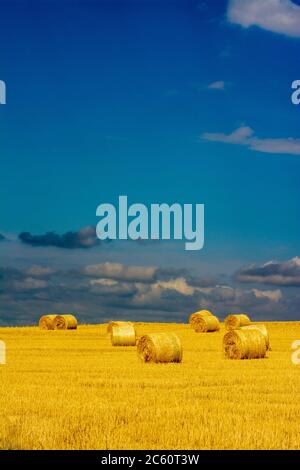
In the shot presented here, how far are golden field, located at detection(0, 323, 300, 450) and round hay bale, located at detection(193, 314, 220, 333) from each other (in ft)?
63.8

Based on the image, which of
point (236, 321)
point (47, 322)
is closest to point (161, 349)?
point (236, 321)

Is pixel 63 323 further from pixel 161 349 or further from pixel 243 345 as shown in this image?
pixel 161 349

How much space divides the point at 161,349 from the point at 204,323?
2327cm

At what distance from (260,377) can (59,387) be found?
19.0 feet

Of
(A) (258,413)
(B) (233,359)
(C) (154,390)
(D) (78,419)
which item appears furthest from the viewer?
(B) (233,359)

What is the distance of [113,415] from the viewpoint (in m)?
13.3

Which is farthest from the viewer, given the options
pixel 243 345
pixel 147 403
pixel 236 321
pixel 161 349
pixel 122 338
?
pixel 236 321

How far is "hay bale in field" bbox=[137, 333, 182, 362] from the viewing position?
25.0 m

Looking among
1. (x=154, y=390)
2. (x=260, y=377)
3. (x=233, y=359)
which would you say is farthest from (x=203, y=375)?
(x=233, y=359)

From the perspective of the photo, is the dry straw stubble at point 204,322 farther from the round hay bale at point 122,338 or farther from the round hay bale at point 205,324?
the round hay bale at point 122,338

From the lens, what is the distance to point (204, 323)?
48.0m

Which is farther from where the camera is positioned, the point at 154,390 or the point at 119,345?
the point at 119,345
